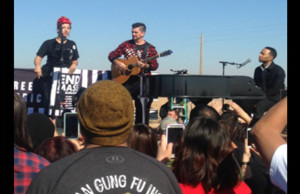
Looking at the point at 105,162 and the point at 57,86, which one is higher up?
the point at 57,86

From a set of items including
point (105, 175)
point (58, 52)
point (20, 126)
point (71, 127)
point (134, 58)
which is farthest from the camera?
point (58, 52)

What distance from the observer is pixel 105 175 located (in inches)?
56.2

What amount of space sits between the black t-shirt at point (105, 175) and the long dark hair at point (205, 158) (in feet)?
2.70

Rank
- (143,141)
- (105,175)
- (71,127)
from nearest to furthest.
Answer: (105,175)
(143,141)
(71,127)

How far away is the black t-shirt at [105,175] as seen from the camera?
1.40 metres

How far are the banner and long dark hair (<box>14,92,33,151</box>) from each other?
17.0 feet

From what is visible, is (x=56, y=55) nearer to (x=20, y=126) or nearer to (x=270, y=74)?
(x=270, y=74)

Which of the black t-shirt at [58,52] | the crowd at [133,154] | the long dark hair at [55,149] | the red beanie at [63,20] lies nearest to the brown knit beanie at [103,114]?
the crowd at [133,154]

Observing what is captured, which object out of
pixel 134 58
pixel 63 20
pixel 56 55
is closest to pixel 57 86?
pixel 56 55

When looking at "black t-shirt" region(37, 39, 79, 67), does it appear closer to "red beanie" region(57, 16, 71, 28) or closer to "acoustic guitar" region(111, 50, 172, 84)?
"red beanie" region(57, 16, 71, 28)

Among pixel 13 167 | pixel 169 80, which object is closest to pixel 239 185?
pixel 13 167

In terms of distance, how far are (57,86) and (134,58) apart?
1526mm

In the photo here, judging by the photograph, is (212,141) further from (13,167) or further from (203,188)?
(13,167)
